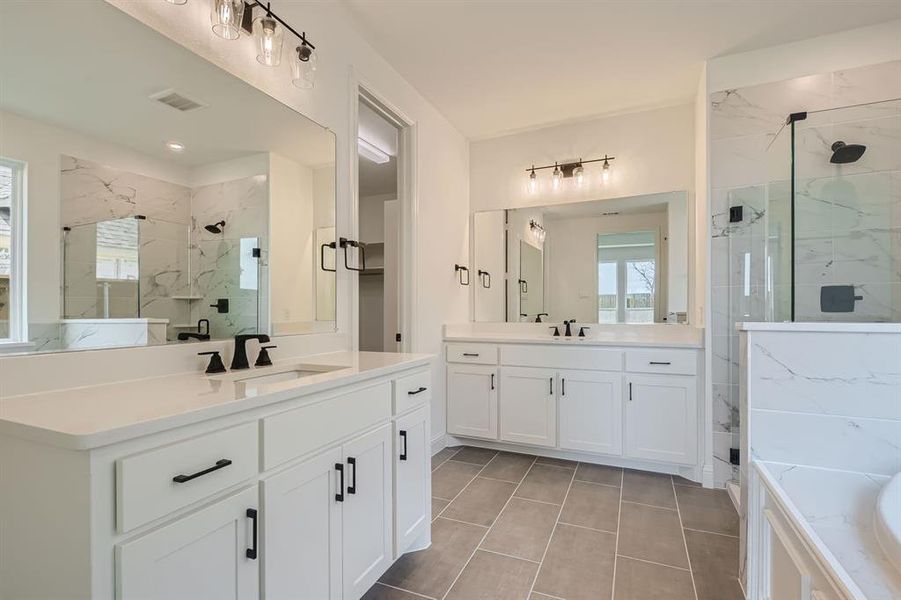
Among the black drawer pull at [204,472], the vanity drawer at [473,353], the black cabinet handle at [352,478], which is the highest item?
the black drawer pull at [204,472]

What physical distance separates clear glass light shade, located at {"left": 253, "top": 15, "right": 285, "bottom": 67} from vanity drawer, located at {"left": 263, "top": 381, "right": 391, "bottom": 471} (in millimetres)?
1364

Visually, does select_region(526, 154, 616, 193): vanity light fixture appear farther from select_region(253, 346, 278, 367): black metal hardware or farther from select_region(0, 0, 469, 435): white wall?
select_region(253, 346, 278, 367): black metal hardware

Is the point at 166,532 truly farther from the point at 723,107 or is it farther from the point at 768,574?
the point at 723,107

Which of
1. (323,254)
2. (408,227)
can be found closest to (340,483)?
(323,254)

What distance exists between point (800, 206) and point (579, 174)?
1627 millimetres

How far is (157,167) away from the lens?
4.50ft

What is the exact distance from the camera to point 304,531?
118cm

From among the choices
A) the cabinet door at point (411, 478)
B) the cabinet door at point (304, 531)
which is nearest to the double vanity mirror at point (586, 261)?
the cabinet door at point (411, 478)

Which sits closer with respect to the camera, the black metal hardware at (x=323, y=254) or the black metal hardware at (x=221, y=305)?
the black metal hardware at (x=221, y=305)

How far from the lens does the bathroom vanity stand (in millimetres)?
750

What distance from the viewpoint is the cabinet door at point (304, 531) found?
1.07m

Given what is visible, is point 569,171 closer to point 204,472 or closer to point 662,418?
point 662,418

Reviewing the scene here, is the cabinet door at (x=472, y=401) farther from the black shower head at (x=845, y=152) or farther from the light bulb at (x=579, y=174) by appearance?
the black shower head at (x=845, y=152)

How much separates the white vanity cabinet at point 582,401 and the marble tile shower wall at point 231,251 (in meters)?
1.86
